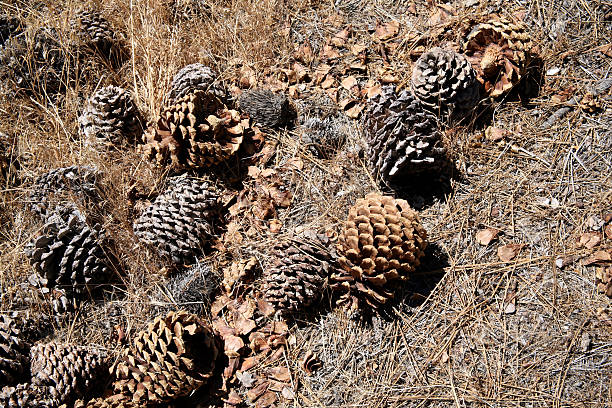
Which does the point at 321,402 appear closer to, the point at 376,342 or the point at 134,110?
the point at 376,342

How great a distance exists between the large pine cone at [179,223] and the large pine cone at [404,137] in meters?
0.93

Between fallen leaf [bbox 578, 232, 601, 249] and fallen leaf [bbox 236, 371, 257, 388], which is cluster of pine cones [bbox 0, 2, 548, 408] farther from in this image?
fallen leaf [bbox 578, 232, 601, 249]

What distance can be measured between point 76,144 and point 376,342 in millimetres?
2144

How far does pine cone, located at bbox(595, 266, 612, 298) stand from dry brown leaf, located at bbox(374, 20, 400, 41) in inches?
69.6

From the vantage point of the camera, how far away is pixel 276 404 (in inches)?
86.4

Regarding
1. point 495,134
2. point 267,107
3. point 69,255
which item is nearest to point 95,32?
point 267,107

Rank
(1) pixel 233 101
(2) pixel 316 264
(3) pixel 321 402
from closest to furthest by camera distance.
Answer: (3) pixel 321 402, (2) pixel 316 264, (1) pixel 233 101

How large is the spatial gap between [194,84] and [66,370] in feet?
5.36

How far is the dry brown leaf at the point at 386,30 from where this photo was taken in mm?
3109

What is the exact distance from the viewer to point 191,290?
247cm

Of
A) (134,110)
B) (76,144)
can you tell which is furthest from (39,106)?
(134,110)

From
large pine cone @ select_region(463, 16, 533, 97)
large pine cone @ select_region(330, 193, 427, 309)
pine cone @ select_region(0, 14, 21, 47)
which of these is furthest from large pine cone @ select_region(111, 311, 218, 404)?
pine cone @ select_region(0, 14, 21, 47)

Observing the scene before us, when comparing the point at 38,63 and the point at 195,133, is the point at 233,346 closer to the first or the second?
the point at 195,133

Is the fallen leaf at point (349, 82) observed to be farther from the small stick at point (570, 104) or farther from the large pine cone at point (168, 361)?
the large pine cone at point (168, 361)
